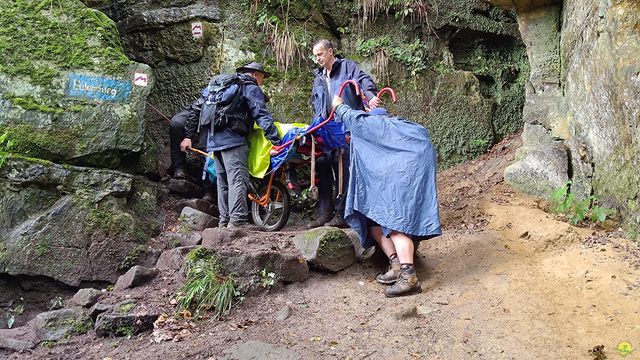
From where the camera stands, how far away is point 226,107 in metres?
6.23

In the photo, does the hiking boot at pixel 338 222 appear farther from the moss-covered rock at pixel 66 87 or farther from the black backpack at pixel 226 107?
the moss-covered rock at pixel 66 87

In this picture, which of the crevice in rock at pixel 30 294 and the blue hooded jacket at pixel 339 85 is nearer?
the crevice in rock at pixel 30 294

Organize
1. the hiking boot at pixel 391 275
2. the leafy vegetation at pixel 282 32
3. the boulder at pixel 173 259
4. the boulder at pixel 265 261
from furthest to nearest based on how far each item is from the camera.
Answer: the leafy vegetation at pixel 282 32
the boulder at pixel 173 259
the boulder at pixel 265 261
the hiking boot at pixel 391 275

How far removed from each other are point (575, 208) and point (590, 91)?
1.20 m

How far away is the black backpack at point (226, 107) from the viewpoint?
623 cm

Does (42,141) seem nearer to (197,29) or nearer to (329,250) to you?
(197,29)

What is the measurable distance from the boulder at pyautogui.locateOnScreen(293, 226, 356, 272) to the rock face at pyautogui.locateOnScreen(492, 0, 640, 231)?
2.44 metres

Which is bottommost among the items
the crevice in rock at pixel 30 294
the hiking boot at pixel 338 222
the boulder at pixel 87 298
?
the crevice in rock at pixel 30 294

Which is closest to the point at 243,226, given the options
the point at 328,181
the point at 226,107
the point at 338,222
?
the point at 338,222

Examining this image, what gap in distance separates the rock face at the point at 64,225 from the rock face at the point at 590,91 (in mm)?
4448

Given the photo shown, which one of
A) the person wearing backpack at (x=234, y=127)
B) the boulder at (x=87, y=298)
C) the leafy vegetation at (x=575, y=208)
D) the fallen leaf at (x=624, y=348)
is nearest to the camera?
the fallen leaf at (x=624, y=348)

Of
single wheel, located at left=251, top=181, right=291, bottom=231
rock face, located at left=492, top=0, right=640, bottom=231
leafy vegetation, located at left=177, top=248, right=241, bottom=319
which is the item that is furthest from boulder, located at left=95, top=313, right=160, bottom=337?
rock face, located at left=492, top=0, right=640, bottom=231

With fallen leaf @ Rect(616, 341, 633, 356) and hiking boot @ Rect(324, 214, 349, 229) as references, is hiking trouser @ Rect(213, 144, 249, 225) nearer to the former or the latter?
hiking boot @ Rect(324, 214, 349, 229)

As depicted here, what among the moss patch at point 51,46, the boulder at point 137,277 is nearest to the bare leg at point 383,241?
the boulder at point 137,277
